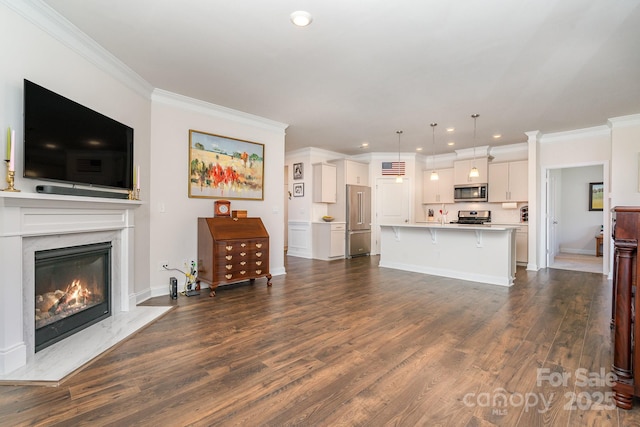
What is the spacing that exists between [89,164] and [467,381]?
3580 mm

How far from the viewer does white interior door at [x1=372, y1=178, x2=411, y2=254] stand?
830 centimetres

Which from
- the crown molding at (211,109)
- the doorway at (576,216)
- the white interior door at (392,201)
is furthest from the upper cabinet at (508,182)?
the crown molding at (211,109)

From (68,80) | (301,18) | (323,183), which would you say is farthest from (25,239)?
(323,183)

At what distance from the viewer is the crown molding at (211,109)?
408 cm

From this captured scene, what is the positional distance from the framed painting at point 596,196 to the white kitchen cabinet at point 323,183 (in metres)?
7.01

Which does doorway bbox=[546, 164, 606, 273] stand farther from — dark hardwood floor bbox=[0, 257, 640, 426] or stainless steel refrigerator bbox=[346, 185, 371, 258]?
dark hardwood floor bbox=[0, 257, 640, 426]

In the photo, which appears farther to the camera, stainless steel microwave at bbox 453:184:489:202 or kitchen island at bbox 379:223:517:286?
stainless steel microwave at bbox 453:184:489:202

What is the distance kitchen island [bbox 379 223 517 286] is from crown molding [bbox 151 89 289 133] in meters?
3.05

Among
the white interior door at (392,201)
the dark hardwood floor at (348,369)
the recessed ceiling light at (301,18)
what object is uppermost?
the recessed ceiling light at (301,18)

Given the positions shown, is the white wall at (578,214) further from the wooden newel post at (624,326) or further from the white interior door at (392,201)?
the wooden newel post at (624,326)

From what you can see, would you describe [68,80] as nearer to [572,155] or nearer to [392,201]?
[392,201]

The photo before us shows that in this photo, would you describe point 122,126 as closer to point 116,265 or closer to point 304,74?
point 116,265

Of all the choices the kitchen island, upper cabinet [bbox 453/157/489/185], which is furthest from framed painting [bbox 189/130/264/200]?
upper cabinet [bbox 453/157/489/185]

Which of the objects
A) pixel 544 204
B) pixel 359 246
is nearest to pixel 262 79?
pixel 359 246
